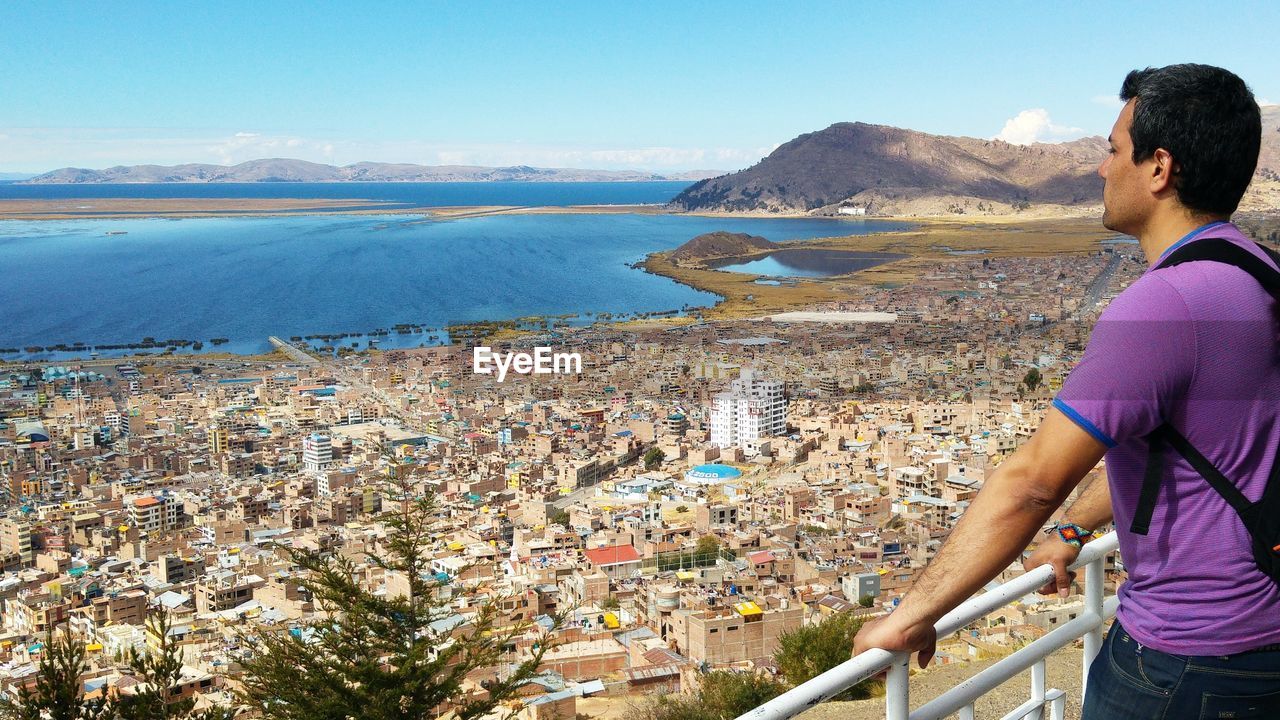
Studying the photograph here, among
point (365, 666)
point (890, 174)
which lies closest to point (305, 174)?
point (890, 174)

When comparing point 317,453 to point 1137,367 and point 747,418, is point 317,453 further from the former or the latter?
point 1137,367

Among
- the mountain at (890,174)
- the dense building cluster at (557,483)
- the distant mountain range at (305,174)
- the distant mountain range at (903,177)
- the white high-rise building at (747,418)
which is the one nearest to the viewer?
the dense building cluster at (557,483)

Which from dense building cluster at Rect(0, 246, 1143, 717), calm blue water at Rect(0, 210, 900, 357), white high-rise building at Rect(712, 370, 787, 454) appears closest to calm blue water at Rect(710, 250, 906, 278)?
calm blue water at Rect(0, 210, 900, 357)

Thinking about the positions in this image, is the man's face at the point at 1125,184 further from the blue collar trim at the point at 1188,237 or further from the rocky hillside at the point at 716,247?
the rocky hillside at the point at 716,247

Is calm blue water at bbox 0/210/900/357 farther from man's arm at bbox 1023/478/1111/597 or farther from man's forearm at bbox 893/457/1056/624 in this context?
man's forearm at bbox 893/457/1056/624

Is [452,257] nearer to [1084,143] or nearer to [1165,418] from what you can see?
[1165,418]

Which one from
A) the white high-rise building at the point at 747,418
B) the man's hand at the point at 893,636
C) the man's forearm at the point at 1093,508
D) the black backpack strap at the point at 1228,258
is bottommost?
the white high-rise building at the point at 747,418

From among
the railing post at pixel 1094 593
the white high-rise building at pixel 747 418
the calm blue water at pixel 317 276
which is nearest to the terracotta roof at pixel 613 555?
the white high-rise building at pixel 747 418

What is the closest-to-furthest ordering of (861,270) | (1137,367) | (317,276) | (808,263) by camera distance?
(1137,367)
(861,270)
(317,276)
(808,263)

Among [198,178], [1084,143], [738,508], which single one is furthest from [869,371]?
[198,178]
